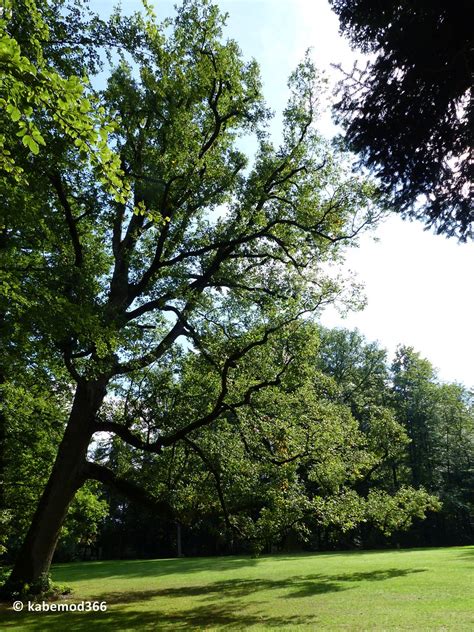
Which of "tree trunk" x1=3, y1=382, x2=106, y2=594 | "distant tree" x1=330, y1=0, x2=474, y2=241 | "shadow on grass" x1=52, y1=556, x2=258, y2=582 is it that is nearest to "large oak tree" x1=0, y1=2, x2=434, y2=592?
"tree trunk" x1=3, y1=382, x2=106, y2=594

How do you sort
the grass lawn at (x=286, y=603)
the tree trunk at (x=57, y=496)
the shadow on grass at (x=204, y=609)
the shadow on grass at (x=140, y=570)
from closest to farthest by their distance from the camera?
the grass lawn at (x=286, y=603), the shadow on grass at (x=204, y=609), the tree trunk at (x=57, y=496), the shadow on grass at (x=140, y=570)

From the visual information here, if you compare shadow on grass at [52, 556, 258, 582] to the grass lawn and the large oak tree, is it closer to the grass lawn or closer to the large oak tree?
the grass lawn

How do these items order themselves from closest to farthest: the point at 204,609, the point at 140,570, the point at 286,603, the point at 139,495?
the point at 204,609 → the point at 286,603 → the point at 139,495 → the point at 140,570

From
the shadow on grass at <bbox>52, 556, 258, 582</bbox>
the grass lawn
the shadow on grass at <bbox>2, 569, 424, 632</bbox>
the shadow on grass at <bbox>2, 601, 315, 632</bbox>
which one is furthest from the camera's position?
the shadow on grass at <bbox>52, 556, 258, 582</bbox>

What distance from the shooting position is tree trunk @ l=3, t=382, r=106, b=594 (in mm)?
12062

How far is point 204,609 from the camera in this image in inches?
461

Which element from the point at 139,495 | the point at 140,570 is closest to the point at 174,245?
the point at 139,495

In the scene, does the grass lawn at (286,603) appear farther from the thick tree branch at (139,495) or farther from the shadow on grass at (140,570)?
the shadow on grass at (140,570)

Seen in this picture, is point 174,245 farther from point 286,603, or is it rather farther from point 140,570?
point 140,570

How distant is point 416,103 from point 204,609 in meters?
12.0

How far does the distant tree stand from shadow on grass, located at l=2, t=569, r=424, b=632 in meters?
8.23

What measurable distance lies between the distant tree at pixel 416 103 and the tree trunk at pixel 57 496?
958 centimetres

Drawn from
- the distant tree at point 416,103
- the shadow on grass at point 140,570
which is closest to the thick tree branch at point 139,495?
the shadow on grass at point 140,570

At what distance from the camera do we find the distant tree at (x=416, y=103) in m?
4.82
